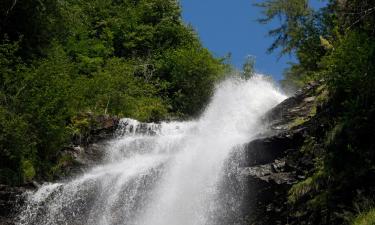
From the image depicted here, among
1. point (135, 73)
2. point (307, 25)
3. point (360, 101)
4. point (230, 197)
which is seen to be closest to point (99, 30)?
point (135, 73)

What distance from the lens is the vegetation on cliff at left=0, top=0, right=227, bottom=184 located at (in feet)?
66.8

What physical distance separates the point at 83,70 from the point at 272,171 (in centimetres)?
2086

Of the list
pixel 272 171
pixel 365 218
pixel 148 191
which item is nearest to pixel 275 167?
pixel 272 171

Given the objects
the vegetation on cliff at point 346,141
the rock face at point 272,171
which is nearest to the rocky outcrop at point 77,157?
the rock face at point 272,171

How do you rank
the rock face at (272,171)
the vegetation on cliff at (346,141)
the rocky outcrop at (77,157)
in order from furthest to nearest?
the rocky outcrop at (77,157) < the rock face at (272,171) < the vegetation on cliff at (346,141)

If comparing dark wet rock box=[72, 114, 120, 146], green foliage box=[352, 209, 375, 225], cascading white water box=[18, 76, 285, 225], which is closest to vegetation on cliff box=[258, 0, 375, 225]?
green foliage box=[352, 209, 375, 225]

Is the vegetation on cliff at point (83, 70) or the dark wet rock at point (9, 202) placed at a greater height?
the vegetation on cliff at point (83, 70)

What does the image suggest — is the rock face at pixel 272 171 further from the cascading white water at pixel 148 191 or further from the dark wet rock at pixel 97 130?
the dark wet rock at pixel 97 130

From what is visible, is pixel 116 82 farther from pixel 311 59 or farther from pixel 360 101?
pixel 360 101

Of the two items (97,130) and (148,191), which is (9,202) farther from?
(97,130)

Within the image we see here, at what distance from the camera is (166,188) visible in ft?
53.5

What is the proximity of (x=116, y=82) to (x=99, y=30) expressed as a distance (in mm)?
11289

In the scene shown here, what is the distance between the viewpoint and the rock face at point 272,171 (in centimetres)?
1333

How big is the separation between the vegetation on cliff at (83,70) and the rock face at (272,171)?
8583mm
